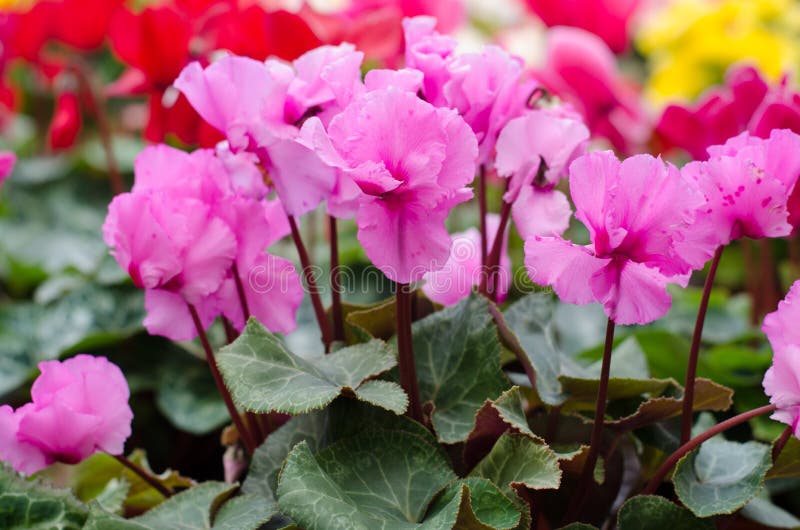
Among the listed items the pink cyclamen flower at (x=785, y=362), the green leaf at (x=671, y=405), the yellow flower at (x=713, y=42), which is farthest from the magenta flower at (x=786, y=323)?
the yellow flower at (x=713, y=42)

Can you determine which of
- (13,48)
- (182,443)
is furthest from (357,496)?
(13,48)

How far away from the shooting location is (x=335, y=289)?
2.62ft

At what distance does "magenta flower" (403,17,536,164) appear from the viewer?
677 millimetres

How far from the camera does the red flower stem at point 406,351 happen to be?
2.21ft

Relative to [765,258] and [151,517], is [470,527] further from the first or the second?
[765,258]

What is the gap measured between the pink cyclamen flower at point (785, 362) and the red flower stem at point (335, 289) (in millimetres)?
337

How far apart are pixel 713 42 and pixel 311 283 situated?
1.61 meters

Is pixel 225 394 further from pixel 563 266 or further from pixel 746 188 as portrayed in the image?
pixel 746 188

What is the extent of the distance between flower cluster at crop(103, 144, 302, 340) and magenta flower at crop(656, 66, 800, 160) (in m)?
0.39

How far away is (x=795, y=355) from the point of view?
1.89 ft

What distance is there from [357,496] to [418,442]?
59mm

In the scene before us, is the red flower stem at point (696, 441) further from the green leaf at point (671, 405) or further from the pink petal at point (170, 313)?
the pink petal at point (170, 313)

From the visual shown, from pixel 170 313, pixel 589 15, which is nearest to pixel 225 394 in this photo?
pixel 170 313

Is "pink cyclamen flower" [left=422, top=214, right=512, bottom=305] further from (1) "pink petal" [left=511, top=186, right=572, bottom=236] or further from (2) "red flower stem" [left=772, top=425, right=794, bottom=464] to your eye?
(2) "red flower stem" [left=772, top=425, right=794, bottom=464]
